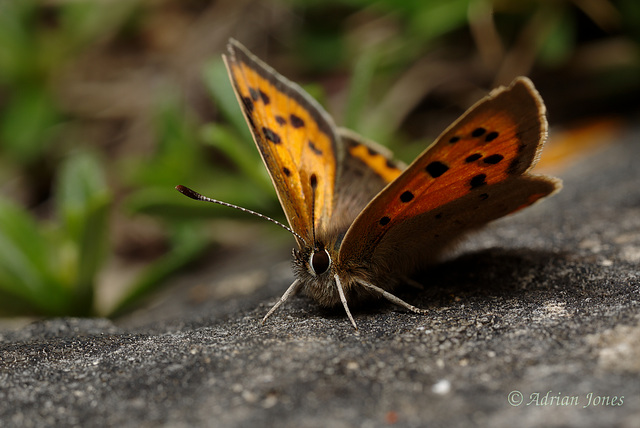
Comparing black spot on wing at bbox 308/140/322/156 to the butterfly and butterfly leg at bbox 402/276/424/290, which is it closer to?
the butterfly

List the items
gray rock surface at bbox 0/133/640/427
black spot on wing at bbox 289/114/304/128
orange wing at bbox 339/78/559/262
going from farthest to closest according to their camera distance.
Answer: black spot on wing at bbox 289/114/304/128 < orange wing at bbox 339/78/559/262 < gray rock surface at bbox 0/133/640/427

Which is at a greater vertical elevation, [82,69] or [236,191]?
[82,69]

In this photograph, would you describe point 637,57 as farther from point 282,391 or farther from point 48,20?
point 48,20

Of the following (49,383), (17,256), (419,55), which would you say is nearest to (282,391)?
(49,383)

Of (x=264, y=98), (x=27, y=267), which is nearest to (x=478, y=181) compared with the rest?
(x=264, y=98)

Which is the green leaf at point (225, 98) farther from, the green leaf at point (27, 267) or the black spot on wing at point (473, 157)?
the black spot on wing at point (473, 157)

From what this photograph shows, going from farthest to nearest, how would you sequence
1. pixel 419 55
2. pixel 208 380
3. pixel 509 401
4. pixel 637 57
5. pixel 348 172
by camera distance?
pixel 419 55 → pixel 637 57 → pixel 348 172 → pixel 208 380 → pixel 509 401

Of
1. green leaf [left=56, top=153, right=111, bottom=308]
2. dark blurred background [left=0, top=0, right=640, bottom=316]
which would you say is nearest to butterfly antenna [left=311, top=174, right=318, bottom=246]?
dark blurred background [left=0, top=0, right=640, bottom=316]

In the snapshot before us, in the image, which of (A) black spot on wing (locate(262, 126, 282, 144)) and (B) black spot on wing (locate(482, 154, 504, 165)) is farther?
(A) black spot on wing (locate(262, 126, 282, 144))
